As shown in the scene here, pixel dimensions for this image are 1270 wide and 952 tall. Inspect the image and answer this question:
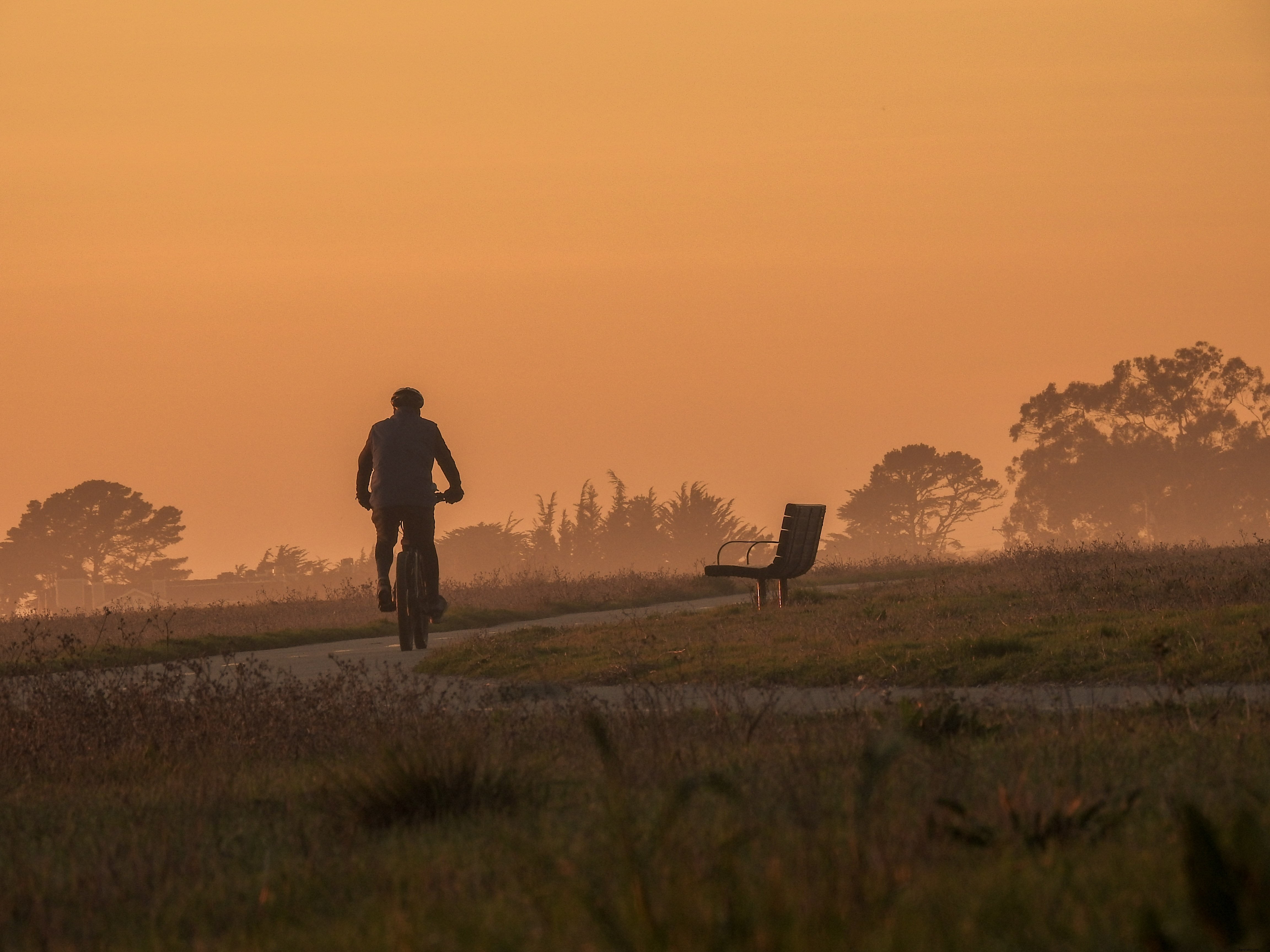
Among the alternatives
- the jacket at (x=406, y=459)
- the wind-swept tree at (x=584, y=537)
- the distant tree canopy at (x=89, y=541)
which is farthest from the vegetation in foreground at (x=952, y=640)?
the distant tree canopy at (x=89, y=541)

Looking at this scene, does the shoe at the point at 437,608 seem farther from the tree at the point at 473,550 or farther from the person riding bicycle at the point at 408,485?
the tree at the point at 473,550

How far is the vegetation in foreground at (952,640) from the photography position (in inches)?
331

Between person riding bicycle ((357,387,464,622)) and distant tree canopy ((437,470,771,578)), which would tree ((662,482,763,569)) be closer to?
distant tree canopy ((437,470,771,578))

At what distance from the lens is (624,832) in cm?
284

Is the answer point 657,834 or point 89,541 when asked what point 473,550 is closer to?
point 89,541

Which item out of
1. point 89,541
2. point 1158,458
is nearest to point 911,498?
point 1158,458

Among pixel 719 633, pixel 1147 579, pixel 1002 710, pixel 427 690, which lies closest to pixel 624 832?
pixel 1002 710

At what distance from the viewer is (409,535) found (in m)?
13.4

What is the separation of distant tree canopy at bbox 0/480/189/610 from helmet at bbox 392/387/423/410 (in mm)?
79601

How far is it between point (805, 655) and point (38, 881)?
6.57m

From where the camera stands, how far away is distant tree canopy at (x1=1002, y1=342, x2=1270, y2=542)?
2857 inches

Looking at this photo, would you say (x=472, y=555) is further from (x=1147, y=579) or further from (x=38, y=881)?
(x=38, y=881)

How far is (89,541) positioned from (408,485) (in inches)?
3261

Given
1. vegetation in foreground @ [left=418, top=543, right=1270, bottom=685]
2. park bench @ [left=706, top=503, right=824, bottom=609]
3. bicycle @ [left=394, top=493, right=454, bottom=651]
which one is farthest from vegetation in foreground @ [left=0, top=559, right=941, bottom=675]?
park bench @ [left=706, top=503, right=824, bottom=609]
